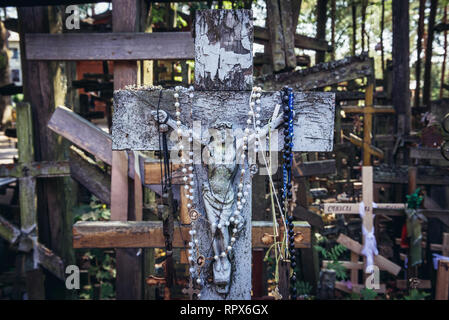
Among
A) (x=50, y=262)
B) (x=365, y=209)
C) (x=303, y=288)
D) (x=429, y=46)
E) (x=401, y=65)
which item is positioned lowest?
(x=303, y=288)

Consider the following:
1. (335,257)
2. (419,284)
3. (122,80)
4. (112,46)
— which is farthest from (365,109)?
(112,46)

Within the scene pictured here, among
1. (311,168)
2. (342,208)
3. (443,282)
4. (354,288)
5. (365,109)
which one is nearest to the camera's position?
(443,282)

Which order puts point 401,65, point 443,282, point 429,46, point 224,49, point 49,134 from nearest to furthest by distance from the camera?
point 224,49, point 49,134, point 443,282, point 401,65, point 429,46

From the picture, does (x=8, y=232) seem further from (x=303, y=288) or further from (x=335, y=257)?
(x=335, y=257)

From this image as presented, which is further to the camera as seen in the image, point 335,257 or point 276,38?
point 335,257

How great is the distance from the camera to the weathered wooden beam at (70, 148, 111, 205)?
175 inches

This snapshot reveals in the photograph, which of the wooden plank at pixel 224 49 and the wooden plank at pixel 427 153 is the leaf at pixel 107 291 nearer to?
the wooden plank at pixel 224 49

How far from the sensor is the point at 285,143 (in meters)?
2.50

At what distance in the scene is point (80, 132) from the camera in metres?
3.81

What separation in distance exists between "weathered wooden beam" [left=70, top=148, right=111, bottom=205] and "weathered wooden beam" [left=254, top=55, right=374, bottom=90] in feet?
7.05

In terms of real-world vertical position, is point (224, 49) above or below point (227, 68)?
above

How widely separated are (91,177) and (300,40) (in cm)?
385
